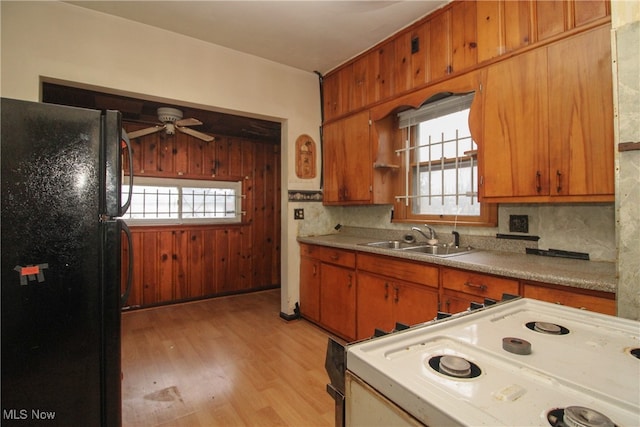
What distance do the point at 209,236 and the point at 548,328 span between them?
167 inches

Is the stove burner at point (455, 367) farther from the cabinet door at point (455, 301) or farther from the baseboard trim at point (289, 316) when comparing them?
the baseboard trim at point (289, 316)

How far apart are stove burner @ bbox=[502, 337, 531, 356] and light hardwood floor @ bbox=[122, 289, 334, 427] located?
1439 mm

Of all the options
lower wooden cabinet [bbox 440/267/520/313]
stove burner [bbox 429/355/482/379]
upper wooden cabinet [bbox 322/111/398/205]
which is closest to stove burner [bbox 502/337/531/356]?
stove burner [bbox 429/355/482/379]

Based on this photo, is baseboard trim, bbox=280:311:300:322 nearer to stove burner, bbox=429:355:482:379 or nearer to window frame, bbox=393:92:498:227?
window frame, bbox=393:92:498:227

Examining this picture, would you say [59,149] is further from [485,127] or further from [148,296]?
[148,296]

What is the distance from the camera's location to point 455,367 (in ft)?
1.88

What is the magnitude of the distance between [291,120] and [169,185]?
Answer: 2023 mm

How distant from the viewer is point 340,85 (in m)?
3.29

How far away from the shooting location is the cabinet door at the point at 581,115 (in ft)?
5.01

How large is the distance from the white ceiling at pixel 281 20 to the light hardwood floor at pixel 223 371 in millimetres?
2754

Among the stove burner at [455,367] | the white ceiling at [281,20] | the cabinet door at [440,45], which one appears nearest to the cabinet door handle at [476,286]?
the stove burner at [455,367]

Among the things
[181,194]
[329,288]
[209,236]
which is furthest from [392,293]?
[181,194]

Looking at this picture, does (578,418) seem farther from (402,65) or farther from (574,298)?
(402,65)

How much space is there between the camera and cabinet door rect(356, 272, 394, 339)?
233cm
